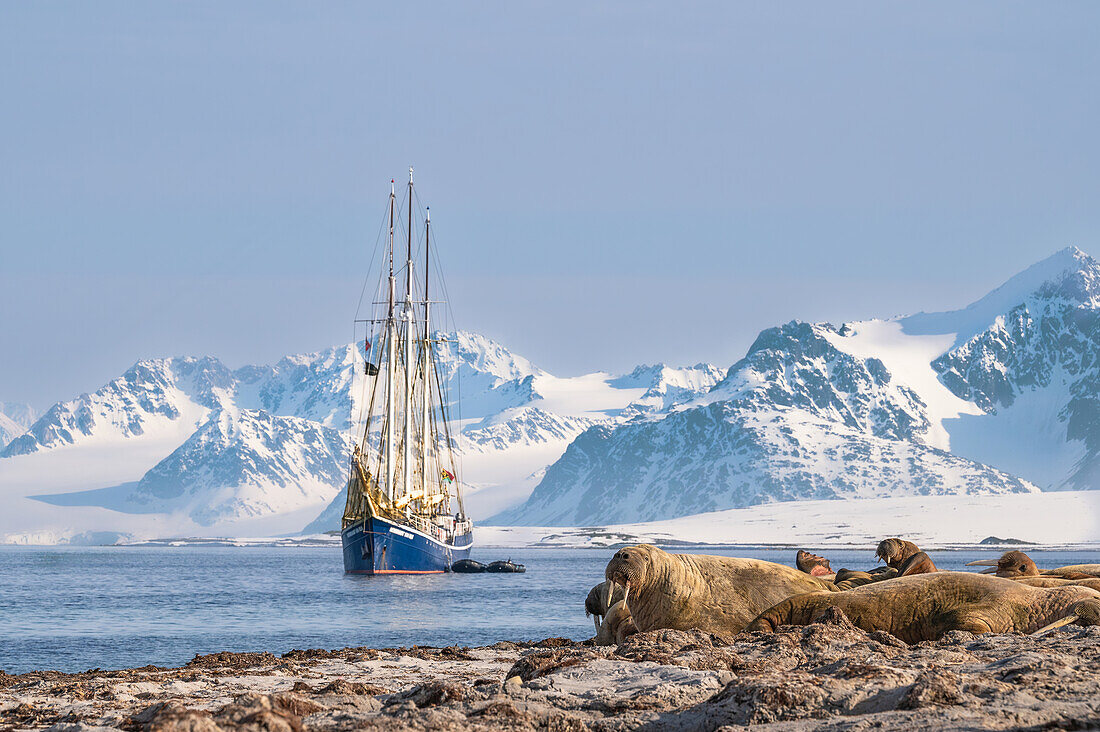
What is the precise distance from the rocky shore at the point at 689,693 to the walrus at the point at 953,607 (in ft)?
2.58

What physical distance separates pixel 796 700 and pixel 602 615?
9.59 m

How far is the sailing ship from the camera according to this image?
100812 mm

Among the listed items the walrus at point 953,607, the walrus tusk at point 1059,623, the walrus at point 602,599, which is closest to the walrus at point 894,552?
the walrus at point 602,599

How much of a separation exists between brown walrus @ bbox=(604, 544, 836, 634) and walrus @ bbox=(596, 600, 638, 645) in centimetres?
22

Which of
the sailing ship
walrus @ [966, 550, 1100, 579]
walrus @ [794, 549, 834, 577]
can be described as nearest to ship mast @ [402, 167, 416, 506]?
the sailing ship

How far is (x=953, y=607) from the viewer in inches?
653

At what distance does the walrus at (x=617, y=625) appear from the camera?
18.9 metres

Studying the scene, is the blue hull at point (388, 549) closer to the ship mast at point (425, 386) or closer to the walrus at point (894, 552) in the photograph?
the ship mast at point (425, 386)

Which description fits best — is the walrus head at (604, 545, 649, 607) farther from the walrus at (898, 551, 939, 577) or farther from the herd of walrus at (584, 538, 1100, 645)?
the walrus at (898, 551, 939, 577)

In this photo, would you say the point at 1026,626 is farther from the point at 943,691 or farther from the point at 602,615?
the point at 943,691

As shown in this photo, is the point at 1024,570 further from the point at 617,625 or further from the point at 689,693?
the point at 689,693

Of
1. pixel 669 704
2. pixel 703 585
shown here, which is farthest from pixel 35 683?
pixel 669 704

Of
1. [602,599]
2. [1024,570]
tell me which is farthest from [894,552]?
[602,599]

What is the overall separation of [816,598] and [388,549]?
8543cm
